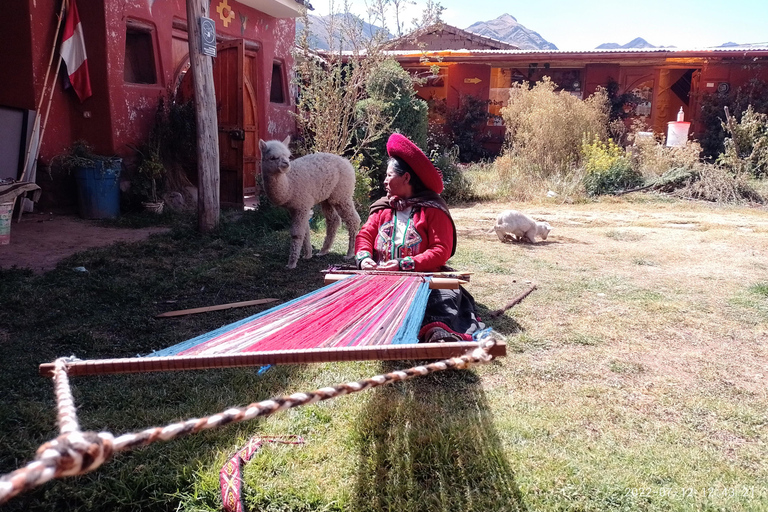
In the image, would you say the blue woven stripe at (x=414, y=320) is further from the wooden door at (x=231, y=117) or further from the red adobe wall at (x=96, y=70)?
the red adobe wall at (x=96, y=70)

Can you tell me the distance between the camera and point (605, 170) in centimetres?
1153

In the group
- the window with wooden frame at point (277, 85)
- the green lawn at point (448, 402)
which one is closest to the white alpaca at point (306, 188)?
the green lawn at point (448, 402)

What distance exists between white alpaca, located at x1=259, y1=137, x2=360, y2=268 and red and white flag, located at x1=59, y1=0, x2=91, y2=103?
3.49m

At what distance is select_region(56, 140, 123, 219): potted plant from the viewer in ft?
23.4

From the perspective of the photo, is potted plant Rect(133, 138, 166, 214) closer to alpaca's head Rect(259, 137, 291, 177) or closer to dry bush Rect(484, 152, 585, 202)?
alpaca's head Rect(259, 137, 291, 177)

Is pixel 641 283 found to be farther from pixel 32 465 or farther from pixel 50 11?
pixel 50 11

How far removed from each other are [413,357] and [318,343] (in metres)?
0.39

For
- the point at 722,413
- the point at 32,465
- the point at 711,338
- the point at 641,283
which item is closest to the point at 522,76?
the point at 641,283

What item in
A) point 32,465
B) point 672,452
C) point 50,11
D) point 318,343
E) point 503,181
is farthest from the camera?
point 503,181

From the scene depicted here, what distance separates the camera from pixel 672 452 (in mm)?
2525

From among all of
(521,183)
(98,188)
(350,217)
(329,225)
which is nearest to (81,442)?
(350,217)

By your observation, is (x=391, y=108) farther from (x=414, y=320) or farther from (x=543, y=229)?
(x=414, y=320)

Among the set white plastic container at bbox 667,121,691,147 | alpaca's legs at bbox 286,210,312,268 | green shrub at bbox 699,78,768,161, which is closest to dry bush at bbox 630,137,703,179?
white plastic container at bbox 667,121,691,147

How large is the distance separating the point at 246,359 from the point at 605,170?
11.3 m
